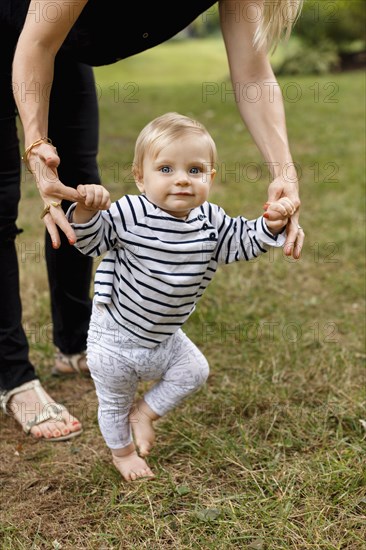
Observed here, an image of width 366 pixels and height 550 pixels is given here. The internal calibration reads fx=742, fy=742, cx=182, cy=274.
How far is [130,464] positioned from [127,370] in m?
0.34

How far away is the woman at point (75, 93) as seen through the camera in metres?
1.82

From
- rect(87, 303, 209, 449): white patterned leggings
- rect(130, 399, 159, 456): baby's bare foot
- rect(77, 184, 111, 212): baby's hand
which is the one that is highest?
rect(77, 184, 111, 212): baby's hand

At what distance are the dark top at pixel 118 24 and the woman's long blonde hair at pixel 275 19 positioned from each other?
0.17 m

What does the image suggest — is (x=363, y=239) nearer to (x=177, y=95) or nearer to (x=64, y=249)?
(x=64, y=249)

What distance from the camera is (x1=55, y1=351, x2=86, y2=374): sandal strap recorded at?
2.96m

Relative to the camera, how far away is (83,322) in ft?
9.70

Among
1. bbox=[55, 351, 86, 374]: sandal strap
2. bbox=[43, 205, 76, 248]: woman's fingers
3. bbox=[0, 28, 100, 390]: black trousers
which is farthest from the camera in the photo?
bbox=[55, 351, 86, 374]: sandal strap

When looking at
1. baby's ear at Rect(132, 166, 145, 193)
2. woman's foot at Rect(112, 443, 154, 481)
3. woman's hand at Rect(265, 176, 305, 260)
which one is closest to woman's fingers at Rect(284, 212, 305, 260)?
woman's hand at Rect(265, 176, 305, 260)

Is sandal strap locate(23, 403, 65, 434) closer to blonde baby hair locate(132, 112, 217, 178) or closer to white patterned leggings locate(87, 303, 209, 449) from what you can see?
white patterned leggings locate(87, 303, 209, 449)

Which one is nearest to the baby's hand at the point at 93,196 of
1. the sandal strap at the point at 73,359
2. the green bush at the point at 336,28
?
the sandal strap at the point at 73,359

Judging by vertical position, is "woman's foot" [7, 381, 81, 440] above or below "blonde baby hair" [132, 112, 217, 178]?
below

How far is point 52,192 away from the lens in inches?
67.4

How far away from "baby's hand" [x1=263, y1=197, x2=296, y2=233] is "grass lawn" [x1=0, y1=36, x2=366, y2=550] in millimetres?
750

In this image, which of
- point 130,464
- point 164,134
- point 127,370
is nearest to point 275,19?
point 164,134
